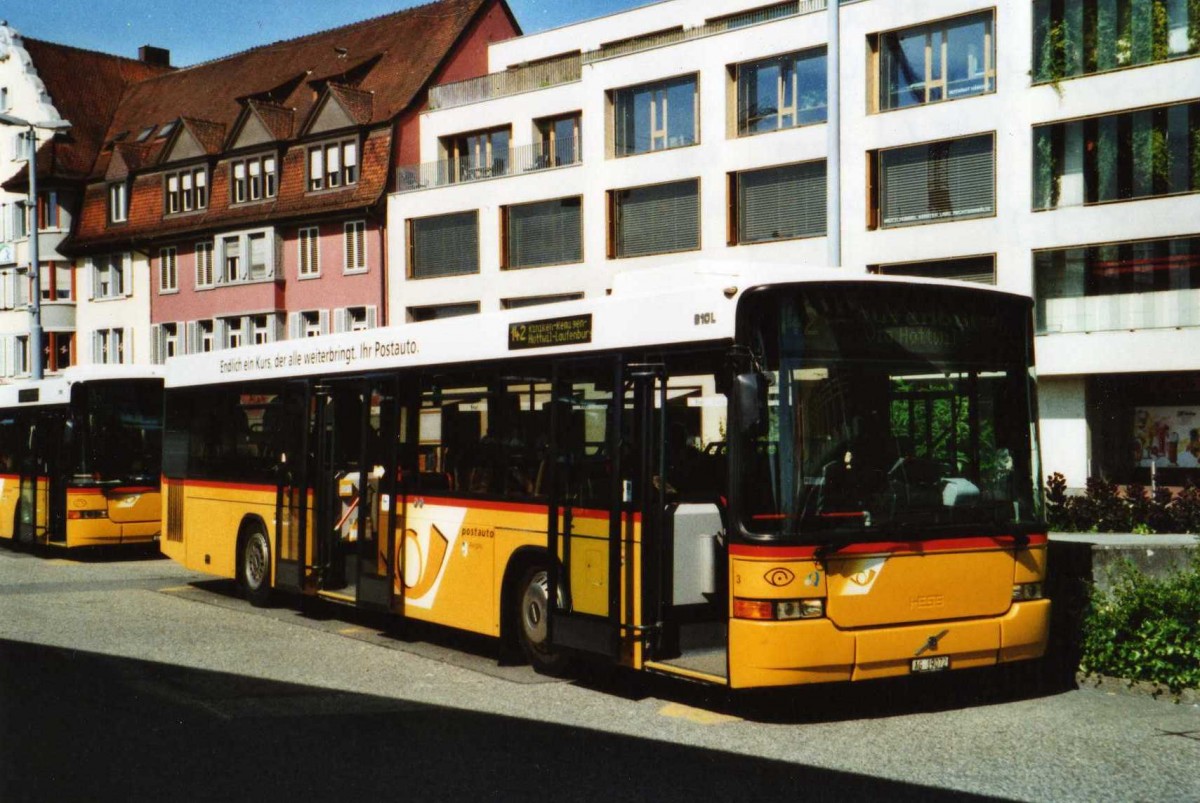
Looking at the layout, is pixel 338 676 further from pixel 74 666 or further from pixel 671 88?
pixel 671 88

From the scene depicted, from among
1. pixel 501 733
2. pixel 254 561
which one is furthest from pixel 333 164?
pixel 501 733

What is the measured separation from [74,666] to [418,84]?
40.0 meters

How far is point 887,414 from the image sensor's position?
9.00 m

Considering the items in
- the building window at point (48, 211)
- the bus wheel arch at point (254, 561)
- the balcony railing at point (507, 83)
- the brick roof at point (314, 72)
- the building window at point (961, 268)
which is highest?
the brick roof at point (314, 72)

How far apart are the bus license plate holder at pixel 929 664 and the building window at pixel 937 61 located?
2811cm

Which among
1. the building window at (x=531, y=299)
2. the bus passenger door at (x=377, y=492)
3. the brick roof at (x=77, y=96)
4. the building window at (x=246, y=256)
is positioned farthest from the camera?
the brick roof at (x=77, y=96)

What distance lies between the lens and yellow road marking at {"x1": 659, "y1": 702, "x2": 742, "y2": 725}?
9.37 metres

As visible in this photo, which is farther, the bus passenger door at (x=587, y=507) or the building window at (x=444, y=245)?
the building window at (x=444, y=245)

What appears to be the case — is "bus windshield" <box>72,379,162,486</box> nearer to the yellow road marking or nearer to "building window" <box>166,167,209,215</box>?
the yellow road marking

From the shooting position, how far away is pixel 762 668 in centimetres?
873

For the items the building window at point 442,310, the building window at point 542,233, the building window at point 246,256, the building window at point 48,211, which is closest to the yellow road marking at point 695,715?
the building window at point 542,233

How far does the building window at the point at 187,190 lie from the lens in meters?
56.2

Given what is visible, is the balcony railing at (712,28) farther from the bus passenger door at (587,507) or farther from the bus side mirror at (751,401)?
the bus side mirror at (751,401)

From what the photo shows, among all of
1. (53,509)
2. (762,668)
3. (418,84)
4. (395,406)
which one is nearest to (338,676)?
(395,406)
